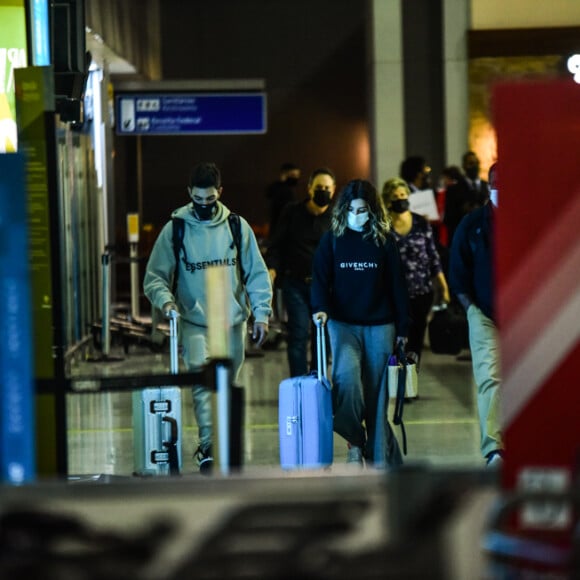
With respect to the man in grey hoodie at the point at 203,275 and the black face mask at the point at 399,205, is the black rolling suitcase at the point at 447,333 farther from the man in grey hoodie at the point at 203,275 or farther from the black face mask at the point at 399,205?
the man in grey hoodie at the point at 203,275

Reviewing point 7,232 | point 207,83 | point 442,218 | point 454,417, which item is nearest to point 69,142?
point 207,83

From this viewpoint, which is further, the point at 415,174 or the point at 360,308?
the point at 415,174

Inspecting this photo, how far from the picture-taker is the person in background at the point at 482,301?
8156 mm

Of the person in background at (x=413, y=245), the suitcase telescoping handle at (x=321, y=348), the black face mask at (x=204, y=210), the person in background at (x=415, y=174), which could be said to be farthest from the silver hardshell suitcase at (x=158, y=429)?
the person in background at (x=415, y=174)

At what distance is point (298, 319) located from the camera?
11391 mm

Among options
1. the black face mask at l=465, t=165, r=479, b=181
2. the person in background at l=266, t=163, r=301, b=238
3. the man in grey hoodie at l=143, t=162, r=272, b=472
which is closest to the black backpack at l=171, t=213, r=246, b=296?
the man in grey hoodie at l=143, t=162, r=272, b=472

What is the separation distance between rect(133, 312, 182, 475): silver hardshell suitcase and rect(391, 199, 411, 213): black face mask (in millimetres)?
3279

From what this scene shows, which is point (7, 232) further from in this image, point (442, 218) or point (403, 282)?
point (442, 218)

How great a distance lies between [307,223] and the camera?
11.3 meters

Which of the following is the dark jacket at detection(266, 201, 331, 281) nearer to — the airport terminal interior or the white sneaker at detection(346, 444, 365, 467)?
the airport terminal interior

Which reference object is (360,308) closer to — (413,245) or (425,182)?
(413,245)

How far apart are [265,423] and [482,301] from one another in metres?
3.45

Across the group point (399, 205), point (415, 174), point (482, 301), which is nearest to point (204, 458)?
point (482, 301)

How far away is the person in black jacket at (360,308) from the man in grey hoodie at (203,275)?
367mm
